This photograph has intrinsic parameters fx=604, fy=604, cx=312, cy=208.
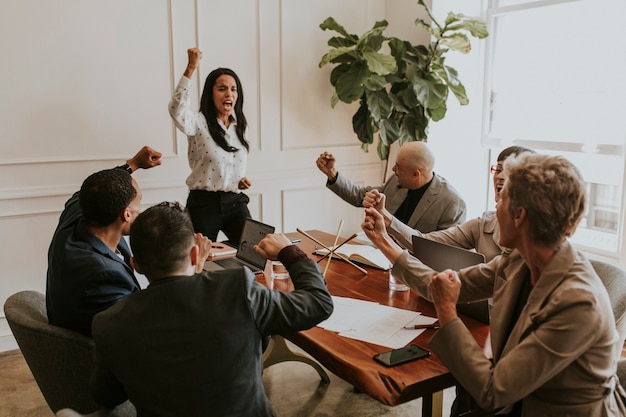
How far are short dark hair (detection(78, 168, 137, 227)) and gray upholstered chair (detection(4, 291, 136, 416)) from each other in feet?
1.28

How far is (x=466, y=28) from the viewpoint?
13.9ft

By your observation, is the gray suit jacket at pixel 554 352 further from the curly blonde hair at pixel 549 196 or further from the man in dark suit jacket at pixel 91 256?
the man in dark suit jacket at pixel 91 256

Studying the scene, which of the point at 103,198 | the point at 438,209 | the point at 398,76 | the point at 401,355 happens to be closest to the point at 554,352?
the point at 401,355

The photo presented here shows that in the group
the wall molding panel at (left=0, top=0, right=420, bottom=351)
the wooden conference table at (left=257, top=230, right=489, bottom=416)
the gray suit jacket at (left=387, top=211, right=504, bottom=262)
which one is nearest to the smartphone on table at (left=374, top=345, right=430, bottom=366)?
the wooden conference table at (left=257, top=230, right=489, bottom=416)

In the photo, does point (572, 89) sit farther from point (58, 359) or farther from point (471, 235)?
point (58, 359)

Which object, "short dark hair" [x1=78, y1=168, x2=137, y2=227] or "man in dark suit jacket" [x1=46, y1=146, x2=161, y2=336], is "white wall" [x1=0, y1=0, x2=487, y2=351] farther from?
"short dark hair" [x1=78, y1=168, x2=137, y2=227]

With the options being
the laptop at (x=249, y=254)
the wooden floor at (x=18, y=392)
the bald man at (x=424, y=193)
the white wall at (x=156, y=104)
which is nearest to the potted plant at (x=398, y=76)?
the white wall at (x=156, y=104)

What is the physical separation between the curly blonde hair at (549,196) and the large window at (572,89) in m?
2.44

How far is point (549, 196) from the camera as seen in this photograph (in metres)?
1.47

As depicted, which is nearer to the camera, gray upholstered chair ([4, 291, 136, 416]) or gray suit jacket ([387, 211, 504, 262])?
gray upholstered chair ([4, 291, 136, 416])

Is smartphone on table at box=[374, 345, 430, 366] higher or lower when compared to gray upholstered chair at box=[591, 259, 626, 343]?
lower

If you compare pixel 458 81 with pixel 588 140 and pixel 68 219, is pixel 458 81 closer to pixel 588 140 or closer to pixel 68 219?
pixel 588 140

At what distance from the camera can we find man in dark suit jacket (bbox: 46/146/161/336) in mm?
1833

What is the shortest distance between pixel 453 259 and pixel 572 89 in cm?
251
